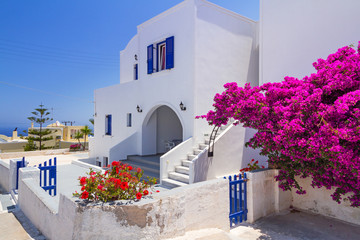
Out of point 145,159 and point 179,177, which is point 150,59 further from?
point 179,177

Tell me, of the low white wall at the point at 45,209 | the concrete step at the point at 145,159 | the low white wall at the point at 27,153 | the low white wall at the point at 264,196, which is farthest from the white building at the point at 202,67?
the low white wall at the point at 27,153

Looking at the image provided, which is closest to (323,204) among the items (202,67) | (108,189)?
(108,189)

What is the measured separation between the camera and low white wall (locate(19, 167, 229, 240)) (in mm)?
3438

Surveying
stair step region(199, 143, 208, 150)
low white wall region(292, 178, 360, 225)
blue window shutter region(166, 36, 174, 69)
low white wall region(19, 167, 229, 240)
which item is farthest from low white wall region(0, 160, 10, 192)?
low white wall region(292, 178, 360, 225)

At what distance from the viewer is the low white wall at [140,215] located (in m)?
3.44

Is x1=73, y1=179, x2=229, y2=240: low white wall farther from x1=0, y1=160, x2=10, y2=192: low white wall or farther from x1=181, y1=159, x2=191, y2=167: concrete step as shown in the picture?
x1=0, y1=160, x2=10, y2=192: low white wall

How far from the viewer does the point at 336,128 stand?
16.0 feet

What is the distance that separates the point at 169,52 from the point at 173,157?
18.5 ft

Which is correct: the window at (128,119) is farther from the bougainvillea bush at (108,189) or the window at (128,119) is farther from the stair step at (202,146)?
the bougainvillea bush at (108,189)

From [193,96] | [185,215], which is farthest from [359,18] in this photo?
[185,215]

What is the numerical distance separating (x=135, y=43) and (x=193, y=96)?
9.18 m

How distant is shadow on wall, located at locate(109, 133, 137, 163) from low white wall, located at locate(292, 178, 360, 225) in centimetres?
916

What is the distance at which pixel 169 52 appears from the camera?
1237 centimetres

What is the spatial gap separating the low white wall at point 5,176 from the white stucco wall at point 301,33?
10745mm
